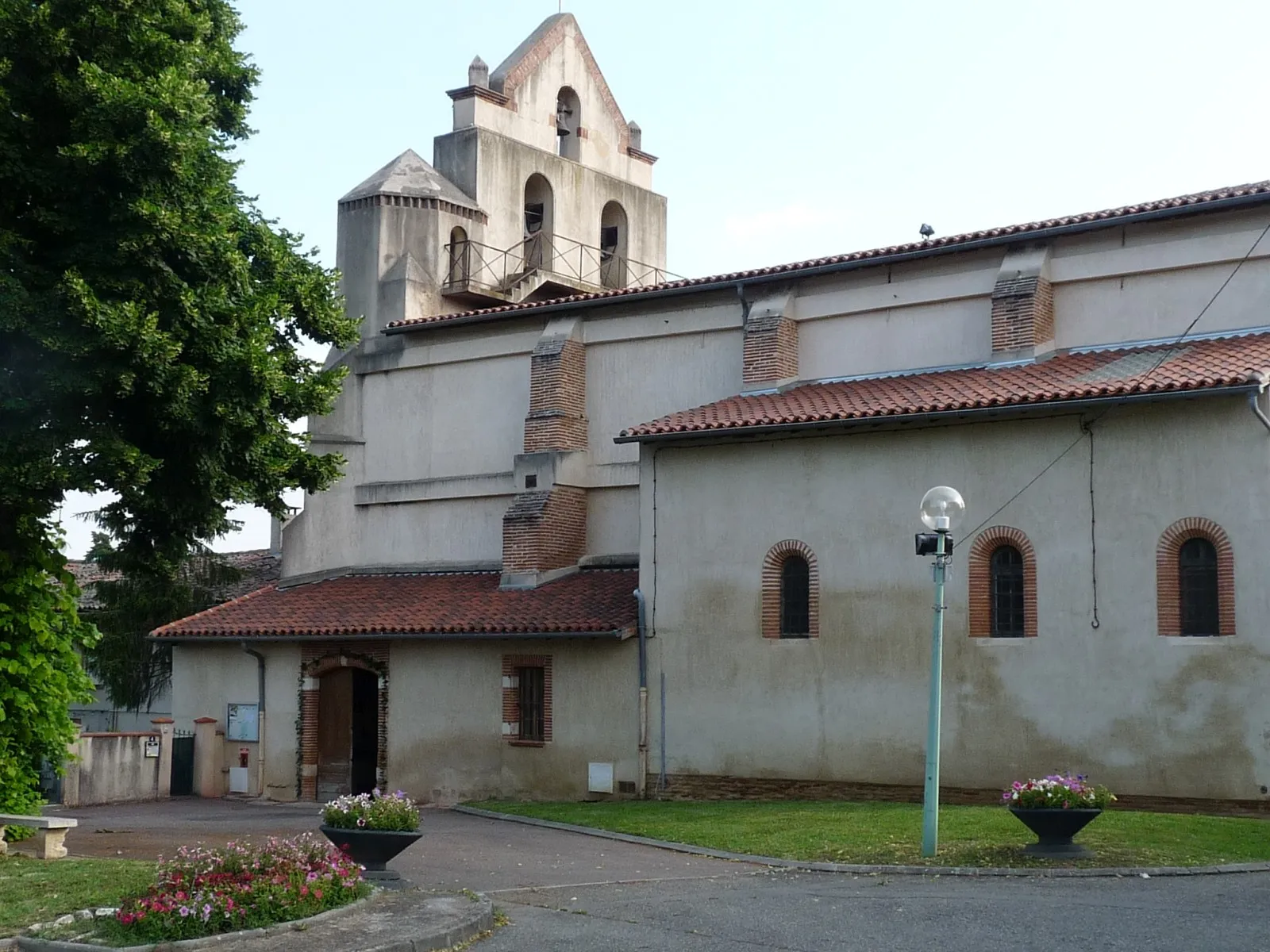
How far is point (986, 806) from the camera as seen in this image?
21469 millimetres

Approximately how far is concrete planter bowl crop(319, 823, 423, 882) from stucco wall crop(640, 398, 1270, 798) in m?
10.0

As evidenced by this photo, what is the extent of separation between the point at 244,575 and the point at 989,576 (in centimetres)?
2151

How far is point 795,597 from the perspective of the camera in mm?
24047

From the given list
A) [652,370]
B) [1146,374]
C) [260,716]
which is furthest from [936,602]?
[260,716]

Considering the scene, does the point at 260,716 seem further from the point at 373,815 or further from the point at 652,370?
the point at 373,815

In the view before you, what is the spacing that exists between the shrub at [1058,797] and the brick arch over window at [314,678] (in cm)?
1493

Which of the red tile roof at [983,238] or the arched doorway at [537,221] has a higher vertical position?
the arched doorway at [537,221]

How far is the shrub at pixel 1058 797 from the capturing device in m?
16.1

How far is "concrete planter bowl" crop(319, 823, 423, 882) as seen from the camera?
14.5 m

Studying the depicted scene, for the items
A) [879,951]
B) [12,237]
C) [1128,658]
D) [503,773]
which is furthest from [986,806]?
[12,237]

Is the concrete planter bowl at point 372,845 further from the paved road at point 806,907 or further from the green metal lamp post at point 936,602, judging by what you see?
the green metal lamp post at point 936,602

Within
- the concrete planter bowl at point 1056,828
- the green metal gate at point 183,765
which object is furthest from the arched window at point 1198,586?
the green metal gate at point 183,765

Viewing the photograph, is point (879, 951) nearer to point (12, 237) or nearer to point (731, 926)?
point (731, 926)

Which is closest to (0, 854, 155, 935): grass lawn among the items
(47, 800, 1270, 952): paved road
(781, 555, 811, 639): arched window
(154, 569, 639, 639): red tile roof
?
(47, 800, 1270, 952): paved road
